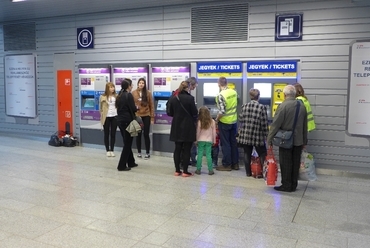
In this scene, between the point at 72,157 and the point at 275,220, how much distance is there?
4.68 metres

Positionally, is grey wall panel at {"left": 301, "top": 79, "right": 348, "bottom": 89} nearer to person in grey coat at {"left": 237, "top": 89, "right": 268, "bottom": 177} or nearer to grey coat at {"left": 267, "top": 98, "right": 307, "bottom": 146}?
person in grey coat at {"left": 237, "top": 89, "right": 268, "bottom": 177}

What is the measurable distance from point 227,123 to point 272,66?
1261 mm

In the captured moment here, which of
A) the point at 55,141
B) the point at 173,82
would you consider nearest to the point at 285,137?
the point at 173,82

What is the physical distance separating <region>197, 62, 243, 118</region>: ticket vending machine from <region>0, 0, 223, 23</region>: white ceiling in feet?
4.01

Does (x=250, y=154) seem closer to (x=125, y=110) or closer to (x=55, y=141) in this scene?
(x=125, y=110)

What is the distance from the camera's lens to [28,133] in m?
9.92

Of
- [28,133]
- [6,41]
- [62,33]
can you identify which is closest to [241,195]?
[62,33]

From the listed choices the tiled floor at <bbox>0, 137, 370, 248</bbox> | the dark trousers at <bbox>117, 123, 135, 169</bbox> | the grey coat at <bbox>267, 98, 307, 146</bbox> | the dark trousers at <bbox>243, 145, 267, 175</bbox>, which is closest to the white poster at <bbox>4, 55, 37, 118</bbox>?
the tiled floor at <bbox>0, 137, 370, 248</bbox>

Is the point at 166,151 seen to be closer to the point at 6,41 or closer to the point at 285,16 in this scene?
the point at 285,16

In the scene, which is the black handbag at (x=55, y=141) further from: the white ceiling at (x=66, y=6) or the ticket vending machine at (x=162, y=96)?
the white ceiling at (x=66, y=6)

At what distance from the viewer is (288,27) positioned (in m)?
6.42

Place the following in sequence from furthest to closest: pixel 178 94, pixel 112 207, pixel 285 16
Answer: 1. pixel 285 16
2. pixel 178 94
3. pixel 112 207

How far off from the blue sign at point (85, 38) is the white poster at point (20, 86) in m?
1.66

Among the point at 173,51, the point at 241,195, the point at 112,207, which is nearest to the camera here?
the point at 112,207
